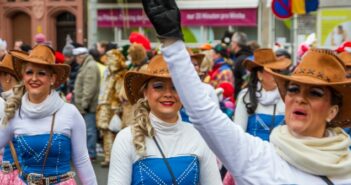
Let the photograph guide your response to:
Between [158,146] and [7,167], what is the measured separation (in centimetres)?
183

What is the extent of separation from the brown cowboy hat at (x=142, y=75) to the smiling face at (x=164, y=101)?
0.15ft

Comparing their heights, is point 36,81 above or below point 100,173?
above

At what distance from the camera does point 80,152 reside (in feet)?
17.0

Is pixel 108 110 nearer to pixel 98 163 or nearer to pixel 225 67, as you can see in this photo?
pixel 98 163

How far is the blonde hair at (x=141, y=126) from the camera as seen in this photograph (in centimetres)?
395

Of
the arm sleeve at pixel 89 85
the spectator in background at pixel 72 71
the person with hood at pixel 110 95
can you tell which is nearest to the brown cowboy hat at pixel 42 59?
the person with hood at pixel 110 95

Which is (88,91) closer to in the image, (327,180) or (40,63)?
(40,63)

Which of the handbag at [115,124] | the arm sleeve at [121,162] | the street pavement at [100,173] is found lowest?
the street pavement at [100,173]

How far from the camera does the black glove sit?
2.29 m

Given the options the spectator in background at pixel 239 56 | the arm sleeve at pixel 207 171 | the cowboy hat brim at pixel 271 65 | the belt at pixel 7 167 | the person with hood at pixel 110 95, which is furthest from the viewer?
the spectator in background at pixel 239 56

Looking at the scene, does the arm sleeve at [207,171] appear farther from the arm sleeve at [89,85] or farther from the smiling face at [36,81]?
the arm sleeve at [89,85]

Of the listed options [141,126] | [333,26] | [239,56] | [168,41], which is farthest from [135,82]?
[333,26]

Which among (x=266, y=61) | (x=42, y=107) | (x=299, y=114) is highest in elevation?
(x=266, y=61)

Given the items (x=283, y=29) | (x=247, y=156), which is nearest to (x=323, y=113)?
(x=247, y=156)
